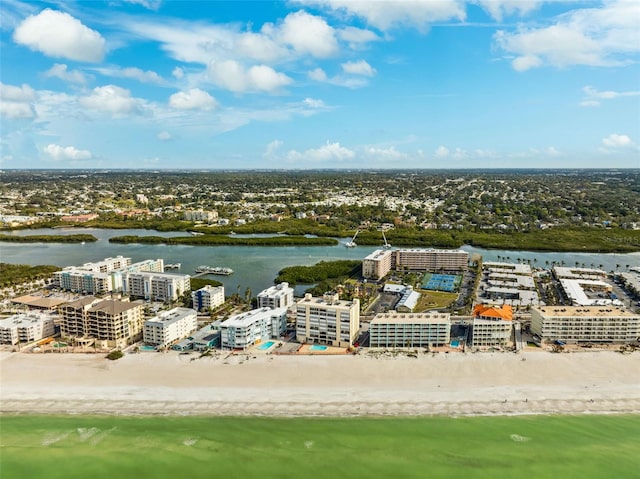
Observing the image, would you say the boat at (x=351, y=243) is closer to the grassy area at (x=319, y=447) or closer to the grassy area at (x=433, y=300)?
the grassy area at (x=433, y=300)

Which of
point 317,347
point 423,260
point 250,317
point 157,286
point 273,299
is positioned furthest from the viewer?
point 423,260

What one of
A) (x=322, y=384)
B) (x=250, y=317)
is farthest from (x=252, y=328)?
(x=322, y=384)

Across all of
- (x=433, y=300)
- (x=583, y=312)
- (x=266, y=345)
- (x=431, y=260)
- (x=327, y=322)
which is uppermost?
(x=431, y=260)

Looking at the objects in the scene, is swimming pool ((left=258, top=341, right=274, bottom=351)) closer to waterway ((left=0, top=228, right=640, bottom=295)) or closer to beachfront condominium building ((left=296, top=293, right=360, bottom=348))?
beachfront condominium building ((left=296, top=293, right=360, bottom=348))

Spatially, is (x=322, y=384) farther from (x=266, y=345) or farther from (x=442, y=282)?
(x=442, y=282)

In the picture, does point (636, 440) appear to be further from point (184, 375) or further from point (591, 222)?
point (591, 222)

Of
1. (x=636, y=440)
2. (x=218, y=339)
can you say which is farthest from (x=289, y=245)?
(x=636, y=440)

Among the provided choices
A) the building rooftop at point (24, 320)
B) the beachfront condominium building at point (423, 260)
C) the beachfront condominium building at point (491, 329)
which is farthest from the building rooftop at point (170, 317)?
the beachfront condominium building at point (423, 260)
